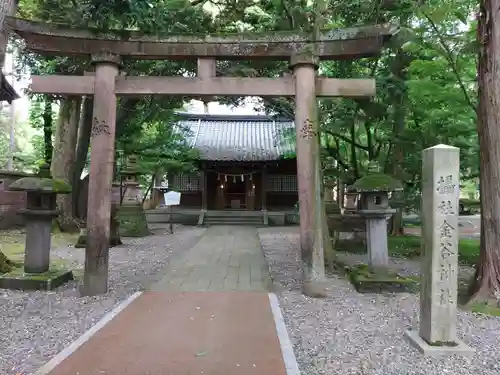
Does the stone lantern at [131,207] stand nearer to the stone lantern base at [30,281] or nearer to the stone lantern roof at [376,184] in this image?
the stone lantern base at [30,281]

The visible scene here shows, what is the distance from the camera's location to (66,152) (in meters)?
16.5

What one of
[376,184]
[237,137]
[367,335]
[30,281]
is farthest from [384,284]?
[237,137]

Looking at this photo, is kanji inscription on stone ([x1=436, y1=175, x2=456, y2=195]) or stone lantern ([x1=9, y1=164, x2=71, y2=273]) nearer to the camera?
kanji inscription on stone ([x1=436, y1=175, x2=456, y2=195])

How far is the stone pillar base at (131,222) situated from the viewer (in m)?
16.6

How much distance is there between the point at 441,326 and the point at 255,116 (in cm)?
2588

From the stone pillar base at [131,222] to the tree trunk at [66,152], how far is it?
5.64ft

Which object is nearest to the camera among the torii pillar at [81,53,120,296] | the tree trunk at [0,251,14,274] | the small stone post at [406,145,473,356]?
the small stone post at [406,145,473,356]

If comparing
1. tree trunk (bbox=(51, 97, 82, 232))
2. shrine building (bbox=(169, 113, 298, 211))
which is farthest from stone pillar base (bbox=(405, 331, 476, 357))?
shrine building (bbox=(169, 113, 298, 211))

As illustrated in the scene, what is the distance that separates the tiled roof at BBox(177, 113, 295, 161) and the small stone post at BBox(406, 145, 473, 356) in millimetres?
18144

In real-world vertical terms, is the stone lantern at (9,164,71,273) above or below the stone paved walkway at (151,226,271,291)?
above

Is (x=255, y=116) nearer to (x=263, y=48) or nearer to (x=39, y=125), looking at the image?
(x=39, y=125)

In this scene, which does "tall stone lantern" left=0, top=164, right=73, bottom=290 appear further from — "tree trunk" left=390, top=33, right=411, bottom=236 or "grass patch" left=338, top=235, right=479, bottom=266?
"grass patch" left=338, top=235, right=479, bottom=266

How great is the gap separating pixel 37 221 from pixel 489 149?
25.1 ft

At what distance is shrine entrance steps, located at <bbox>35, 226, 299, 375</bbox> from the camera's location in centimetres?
389
